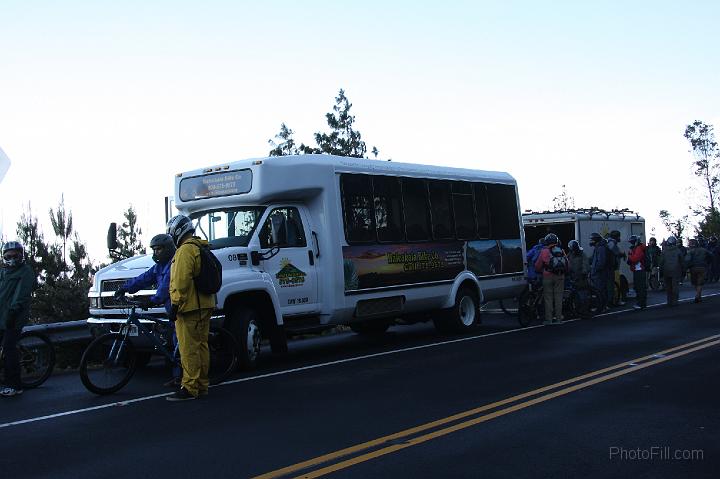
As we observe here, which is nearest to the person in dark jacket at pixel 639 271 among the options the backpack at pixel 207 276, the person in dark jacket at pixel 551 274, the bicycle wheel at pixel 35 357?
the person in dark jacket at pixel 551 274

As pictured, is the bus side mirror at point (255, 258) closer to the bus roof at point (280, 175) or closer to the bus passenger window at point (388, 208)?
the bus roof at point (280, 175)

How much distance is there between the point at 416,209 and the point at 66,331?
19.9 ft

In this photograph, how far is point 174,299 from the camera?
860 cm

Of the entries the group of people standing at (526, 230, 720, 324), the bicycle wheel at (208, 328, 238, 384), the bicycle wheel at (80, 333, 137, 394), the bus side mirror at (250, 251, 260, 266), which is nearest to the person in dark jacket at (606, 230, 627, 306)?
the group of people standing at (526, 230, 720, 324)

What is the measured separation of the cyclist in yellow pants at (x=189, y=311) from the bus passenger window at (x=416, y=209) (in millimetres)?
5491

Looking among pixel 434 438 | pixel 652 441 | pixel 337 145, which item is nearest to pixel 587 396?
pixel 652 441

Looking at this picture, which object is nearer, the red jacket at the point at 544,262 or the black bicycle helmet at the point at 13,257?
the black bicycle helmet at the point at 13,257

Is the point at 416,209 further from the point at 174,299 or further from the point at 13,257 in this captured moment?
the point at 13,257

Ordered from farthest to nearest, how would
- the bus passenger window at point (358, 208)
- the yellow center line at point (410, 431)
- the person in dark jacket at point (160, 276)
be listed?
the bus passenger window at point (358, 208), the person in dark jacket at point (160, 276), the yellow center line at point (410, 431)

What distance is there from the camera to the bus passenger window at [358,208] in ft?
40.7

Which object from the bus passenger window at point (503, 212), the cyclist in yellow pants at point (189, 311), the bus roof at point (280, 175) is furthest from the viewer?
the bus passenger window at point (503, 212)

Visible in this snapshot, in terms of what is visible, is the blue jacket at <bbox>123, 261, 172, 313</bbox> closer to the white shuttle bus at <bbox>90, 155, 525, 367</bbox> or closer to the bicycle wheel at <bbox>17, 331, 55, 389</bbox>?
the white shuttle bus at <bbox>90, 155, 525, 367</bbox>

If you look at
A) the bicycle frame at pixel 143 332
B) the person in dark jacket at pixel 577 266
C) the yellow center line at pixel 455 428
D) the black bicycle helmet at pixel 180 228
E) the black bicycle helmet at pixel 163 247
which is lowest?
the yellow center line at pixel 455 428

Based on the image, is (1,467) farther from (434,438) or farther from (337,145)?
(337,145)
